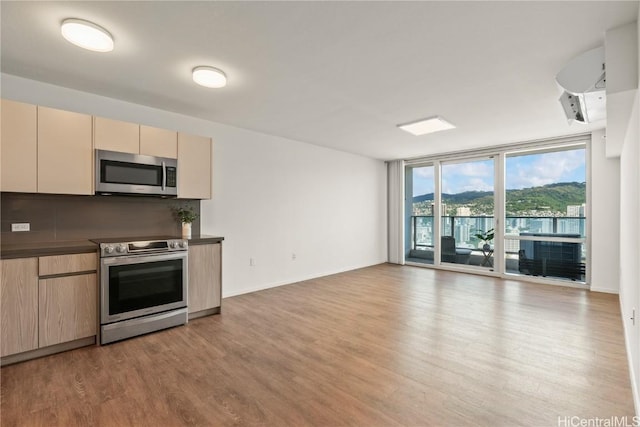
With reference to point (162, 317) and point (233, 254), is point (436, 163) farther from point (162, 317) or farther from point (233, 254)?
point (162, 317)

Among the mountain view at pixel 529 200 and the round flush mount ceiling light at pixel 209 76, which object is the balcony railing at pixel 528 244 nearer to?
the mountain view at pixel 529 200

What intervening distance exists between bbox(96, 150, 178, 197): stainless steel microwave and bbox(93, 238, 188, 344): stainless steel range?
Result: 0.55m

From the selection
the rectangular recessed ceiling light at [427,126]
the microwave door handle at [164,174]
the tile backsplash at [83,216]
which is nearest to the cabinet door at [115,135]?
the microwave door handle at [164,174]

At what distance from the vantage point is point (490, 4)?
72.1 inches

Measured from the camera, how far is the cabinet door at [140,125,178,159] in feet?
10.7

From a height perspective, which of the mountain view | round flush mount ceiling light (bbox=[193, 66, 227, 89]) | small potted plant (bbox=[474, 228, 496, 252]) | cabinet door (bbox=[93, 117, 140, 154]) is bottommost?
small potted plant (bbox=[474, 228, 496, 252])

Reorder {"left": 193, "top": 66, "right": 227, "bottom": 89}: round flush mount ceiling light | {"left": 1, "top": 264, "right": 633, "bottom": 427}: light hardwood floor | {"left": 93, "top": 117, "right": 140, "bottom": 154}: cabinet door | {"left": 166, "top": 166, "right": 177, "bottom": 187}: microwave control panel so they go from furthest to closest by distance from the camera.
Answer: {"left": 166, "top": 166, "right": 177, "bottom": 187}: microwave control panel, {"left": 93, "top": 117, "right": 140, "bottom": 154}: cabinet door, {"left": 193, "top": 66, "right": 227, "bottom": 89}: round flush mount ceiling light, {"left": 1, "top": 264, "right": 633, "bottom": 427}: light hardwood floor

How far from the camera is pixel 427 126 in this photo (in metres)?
4.30

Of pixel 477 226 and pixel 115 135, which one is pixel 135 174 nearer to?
pixel 115 135

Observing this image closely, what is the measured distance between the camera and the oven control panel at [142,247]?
2.76 metres

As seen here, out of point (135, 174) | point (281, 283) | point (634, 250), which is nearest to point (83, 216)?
point (135, 174)

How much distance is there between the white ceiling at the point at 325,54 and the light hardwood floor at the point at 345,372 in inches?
98.5

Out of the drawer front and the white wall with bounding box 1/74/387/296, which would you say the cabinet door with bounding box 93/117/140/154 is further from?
the drawer front

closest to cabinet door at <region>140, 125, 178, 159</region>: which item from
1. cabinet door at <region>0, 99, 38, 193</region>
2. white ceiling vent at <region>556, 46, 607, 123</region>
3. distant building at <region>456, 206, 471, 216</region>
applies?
cabinet door at <region>0, 99, 38, 193</region>
